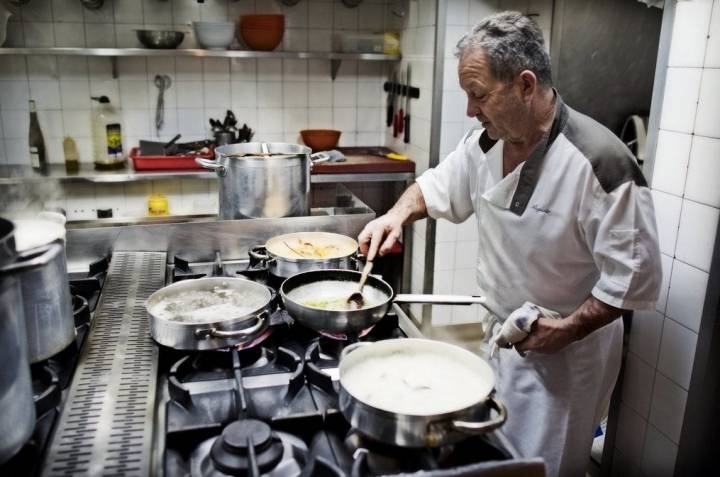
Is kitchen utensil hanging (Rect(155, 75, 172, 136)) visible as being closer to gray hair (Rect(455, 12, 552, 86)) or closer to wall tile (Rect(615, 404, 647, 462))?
gray hair (Rect(455, 12, 552, 86))

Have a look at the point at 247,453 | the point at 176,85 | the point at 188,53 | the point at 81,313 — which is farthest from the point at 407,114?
the point at 247,453

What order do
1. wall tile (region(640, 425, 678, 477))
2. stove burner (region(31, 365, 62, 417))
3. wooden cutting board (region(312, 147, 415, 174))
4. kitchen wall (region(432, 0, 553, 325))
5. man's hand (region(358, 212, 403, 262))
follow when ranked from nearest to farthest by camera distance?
1. stove burner (region(31, 365, 62, 417))
2. man's hand (region(358, 212, 403, 262))
3. wall tile (region(640, 425, 678, 477))
4. kitchen wall (region(432, 0, 553, 325))
5. wooden cutting board (region(312, 147, 415, 174))

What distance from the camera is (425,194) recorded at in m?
1.89

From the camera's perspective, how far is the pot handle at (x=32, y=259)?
2.65ft

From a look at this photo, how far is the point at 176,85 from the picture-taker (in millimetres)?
3785

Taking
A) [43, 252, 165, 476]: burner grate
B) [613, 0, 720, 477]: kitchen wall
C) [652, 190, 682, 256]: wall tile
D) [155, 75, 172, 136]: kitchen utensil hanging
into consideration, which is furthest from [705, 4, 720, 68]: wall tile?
[155, 75, 172, 136]: kitchen utensil hanging

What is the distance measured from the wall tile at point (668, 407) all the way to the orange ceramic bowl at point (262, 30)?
8.97 feet

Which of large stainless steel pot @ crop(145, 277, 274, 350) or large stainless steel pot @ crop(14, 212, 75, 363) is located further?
large stainless steel pot @ crop(145, 277, 274, 350)

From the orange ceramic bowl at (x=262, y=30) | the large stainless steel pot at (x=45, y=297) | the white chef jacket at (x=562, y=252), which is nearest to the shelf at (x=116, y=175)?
the orange ceramic bowl at (x=262, y=30)

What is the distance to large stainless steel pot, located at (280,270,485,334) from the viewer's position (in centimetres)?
127

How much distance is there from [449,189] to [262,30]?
2.14 metres

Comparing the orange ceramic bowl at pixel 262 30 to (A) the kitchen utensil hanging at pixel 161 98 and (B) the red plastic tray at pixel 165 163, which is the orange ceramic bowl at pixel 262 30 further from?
(B) the red plastic tray at pixel 165 163

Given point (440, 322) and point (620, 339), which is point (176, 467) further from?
point (440, 322)

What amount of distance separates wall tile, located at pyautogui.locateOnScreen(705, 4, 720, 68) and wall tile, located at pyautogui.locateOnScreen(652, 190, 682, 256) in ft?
1.23
